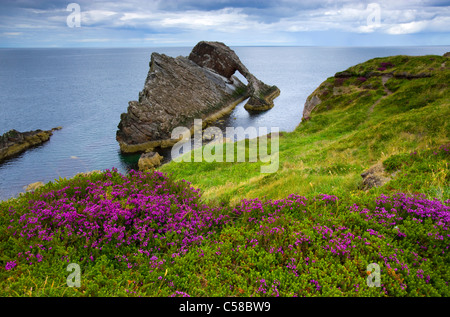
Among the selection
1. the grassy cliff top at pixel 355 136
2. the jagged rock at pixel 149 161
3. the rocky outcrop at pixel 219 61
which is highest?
the rocky outcrop at pixel 219 61

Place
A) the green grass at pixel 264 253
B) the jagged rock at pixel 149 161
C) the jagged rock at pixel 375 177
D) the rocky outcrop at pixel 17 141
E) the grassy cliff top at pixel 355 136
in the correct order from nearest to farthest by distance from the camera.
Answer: the green grass at pixel 264 253 < the jagged rock at pixel 375 177 < the grassy cliff top at pixel 355 136 < the jagged rock at pixel 149 161 < the rocky outcrop at pixel 17 141

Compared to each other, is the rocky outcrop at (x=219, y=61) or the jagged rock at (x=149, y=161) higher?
the rocky outcrop at (x=219, y=61)

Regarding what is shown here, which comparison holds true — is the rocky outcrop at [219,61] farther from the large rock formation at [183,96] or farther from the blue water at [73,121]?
the blue water at [73,121]

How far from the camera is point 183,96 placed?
80562 millimetres

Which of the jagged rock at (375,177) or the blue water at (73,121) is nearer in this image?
the jagged rock at (375,177)

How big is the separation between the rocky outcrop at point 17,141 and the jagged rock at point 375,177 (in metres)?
66.3

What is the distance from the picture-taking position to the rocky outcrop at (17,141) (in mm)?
58031

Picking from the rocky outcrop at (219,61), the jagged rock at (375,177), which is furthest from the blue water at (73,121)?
the jagged rock at (375,177)

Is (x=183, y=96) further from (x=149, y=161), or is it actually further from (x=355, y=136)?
(x=355, y=136)

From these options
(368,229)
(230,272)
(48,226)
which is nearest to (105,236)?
(48,226)

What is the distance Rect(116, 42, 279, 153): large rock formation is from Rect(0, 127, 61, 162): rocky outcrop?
19.0 meters

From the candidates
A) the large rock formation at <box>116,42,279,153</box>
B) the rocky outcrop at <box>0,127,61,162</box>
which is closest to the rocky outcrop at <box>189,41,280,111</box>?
the large rock formation at <box>116,42,279,153</box>

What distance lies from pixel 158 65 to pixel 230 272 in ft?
276

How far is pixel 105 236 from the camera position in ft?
23.5
